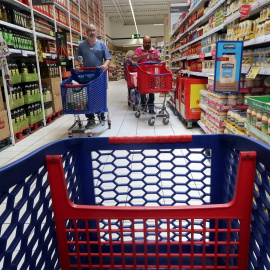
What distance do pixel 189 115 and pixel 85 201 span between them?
11.9 ft

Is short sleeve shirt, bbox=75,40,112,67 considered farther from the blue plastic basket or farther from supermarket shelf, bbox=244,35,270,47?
supermarket shelf, bbox=244,35,270,47

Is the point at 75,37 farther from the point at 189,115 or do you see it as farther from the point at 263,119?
the point at 263,119

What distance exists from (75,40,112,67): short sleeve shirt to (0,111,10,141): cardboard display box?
1.64 m

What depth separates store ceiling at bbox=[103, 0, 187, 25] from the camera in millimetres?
15757

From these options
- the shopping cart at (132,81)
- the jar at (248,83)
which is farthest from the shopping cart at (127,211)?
the shopping cart at (132,81)

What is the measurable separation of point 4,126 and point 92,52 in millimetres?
1963

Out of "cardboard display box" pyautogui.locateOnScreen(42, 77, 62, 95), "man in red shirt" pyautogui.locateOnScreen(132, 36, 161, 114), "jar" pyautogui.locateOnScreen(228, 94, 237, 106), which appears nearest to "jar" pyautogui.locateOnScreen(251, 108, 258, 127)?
"jar" pyautogui.locateOnScreen(228, 94, 237, 106)


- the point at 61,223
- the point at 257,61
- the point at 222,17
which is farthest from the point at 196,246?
the point at 222,17

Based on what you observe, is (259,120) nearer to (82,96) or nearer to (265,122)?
(265,122)

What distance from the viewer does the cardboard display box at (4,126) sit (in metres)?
3.77

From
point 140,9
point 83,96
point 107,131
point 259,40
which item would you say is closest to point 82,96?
point 83,96

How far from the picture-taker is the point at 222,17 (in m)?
3.57

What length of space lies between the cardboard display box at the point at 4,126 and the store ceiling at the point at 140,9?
1336 centimetres

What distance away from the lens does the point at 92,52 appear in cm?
478
